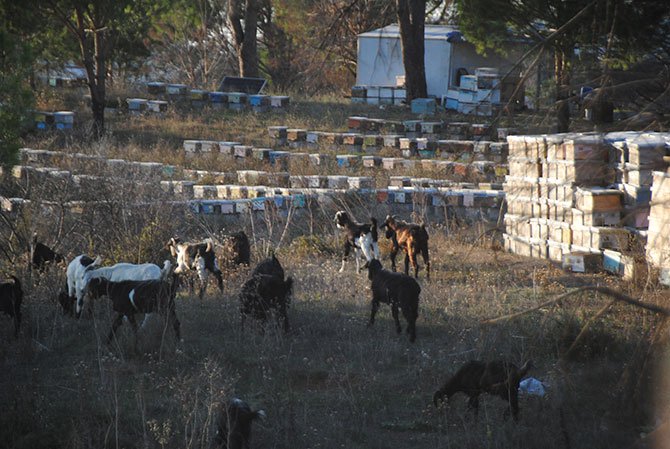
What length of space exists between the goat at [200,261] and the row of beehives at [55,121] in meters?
18.9

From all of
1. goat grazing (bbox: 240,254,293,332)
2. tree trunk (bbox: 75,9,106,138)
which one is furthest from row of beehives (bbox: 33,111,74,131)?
goat grazing (bbox: 240,254,293,332)

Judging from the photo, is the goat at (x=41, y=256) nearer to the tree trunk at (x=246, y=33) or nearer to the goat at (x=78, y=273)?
the goat at (x=78, y=273)

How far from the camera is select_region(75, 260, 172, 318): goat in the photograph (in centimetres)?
1061

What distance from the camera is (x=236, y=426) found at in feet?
23.4

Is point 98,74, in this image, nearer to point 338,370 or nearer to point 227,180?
point 227,180

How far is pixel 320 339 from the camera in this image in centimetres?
1031

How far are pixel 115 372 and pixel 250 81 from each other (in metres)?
27.1

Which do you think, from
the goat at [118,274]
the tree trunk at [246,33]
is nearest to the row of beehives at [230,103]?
the tree trunk at [246,33]

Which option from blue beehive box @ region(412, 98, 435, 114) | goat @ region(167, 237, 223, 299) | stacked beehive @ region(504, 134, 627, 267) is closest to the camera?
goat @ region(167, 237, 223, 299)

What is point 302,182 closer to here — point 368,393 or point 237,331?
point 237,331

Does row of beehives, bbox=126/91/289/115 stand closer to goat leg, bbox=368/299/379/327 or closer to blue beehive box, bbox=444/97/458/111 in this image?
blue beehive box, bbox=444/97/458/111

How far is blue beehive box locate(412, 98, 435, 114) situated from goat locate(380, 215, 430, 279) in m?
18.3

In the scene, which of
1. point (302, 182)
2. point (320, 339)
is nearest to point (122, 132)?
point (302, 182)

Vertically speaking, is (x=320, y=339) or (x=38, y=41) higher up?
(x=38, y=41)
